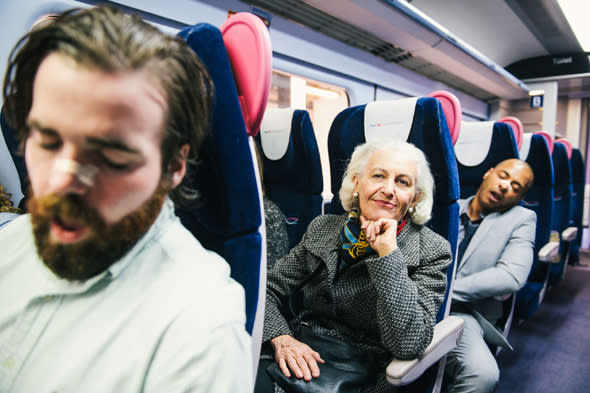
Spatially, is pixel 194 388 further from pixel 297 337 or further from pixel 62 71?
pixel 297 337

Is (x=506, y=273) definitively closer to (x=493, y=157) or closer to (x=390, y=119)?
(x=493, y=157)

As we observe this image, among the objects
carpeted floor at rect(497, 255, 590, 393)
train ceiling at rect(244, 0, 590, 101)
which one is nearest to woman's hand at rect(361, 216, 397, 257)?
carpeted floor at rect(497, 255, 590, 393)

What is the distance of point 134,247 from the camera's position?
0.59 m

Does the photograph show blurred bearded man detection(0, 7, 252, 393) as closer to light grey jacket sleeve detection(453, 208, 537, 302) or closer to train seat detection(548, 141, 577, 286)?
light grey jacket sleeve detection(453, 208, 537, 302)

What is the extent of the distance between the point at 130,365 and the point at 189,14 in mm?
2091

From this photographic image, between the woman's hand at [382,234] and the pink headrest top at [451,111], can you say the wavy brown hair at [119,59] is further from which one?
the pink headrest top at [451,111]

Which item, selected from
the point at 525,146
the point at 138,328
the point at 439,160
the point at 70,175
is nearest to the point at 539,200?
the point at 525,146

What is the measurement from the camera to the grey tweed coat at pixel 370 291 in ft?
3.51

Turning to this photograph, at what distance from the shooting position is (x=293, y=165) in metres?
2.11

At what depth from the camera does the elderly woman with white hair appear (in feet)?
3.57

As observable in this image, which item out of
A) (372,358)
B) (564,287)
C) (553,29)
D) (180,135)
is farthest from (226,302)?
(553,29)

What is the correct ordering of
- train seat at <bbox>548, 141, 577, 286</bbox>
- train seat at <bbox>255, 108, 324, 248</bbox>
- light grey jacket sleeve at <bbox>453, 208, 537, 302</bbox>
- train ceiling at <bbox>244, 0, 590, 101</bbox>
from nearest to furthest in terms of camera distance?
light grey jacket sleeve at <bbox>453, 208, 537, 302</bbox> → train seat at <bbox>255, 108, 324, 248</bbox> → train ceiling at <bbox>244, 0, 590, 101</bbox> → train seat at <bbox>548, 141, 577, 286</bbox>

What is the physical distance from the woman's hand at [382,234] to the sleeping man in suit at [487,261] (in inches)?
36.1

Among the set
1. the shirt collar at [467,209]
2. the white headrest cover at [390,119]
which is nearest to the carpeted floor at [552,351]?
the shirt collar at [467,209]
